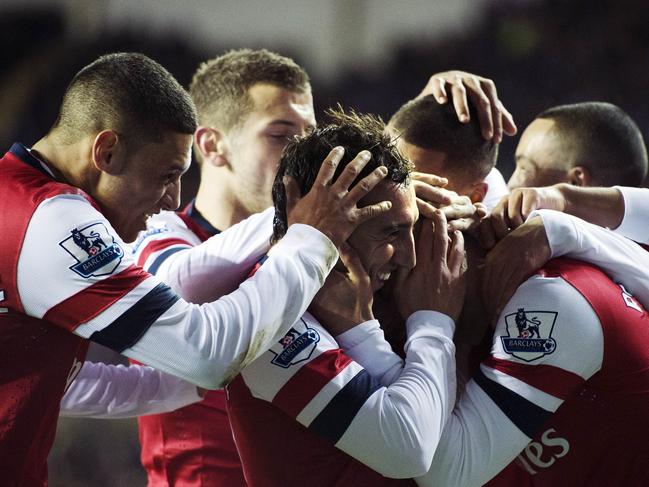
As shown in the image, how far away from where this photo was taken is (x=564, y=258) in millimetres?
1982

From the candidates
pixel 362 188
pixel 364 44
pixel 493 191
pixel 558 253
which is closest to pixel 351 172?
pixel 362 188

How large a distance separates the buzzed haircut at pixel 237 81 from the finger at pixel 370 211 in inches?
61.8

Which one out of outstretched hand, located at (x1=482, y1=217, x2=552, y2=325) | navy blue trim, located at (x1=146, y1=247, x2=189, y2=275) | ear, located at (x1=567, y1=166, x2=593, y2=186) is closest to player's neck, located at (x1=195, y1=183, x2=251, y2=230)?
navy blue trim, located at (x1=146, y1=247, x2=189, y2=275)

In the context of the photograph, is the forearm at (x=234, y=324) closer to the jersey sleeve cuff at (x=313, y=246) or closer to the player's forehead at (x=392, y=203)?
the jersey sleeve cuff at (x=313, y=246)

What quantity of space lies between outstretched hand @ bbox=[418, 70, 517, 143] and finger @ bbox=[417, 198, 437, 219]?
1.42 feet

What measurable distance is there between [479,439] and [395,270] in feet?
1.50

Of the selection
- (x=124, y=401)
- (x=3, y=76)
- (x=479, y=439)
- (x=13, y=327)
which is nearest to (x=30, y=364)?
(x=13, y=327)

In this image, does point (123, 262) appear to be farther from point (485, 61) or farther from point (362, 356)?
point (485, 61)

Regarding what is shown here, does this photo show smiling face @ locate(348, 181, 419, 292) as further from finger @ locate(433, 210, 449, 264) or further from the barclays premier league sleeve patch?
the barclays premier league sleeve patch

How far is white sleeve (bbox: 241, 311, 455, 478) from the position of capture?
175cm

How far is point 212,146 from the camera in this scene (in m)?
3.44

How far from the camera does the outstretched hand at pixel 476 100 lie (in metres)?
2.42

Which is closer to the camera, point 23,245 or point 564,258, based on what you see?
point 23,245

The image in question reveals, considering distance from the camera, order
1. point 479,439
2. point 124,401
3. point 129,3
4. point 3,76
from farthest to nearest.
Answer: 1. point 129,3
2. point 3,76
3. point 124,401
4. point 479,439
